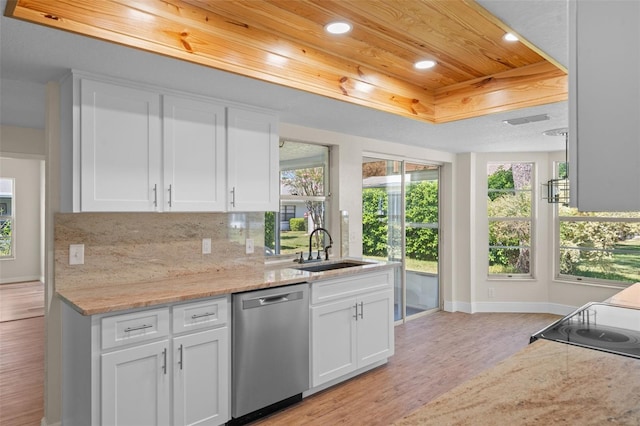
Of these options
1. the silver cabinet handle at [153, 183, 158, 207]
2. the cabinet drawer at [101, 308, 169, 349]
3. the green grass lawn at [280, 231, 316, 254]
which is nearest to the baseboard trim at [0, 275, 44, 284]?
the green grass lawn at [280, 231, 316, 254]

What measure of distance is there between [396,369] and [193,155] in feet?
8.03

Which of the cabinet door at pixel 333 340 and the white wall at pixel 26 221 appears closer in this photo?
the cabinet door at pixel 333 340

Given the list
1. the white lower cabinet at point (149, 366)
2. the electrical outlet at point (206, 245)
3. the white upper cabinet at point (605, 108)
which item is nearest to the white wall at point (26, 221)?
the electrical outlet at point (206, 245)

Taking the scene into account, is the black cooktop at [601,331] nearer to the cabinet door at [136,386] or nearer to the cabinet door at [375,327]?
the cabinet door at [375,327]

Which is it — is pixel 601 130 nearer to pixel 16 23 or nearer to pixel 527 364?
pixel 527 364

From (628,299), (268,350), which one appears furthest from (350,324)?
(628,299)

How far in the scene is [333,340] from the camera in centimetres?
322

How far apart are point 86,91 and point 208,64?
72cm

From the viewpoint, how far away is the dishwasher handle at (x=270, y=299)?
2676 mm

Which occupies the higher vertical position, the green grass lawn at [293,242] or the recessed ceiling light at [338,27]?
the recessed ceiling light at [338,27]

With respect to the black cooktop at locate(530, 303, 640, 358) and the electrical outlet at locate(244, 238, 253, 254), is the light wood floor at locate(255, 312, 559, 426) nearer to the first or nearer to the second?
the electrical outlet at locate(244, 238, 253, 254)

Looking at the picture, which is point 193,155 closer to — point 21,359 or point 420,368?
point 420,368

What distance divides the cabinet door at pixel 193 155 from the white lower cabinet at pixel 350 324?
1.01 metres

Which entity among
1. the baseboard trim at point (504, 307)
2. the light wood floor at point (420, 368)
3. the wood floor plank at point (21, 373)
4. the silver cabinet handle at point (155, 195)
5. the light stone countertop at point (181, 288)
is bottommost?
the wood floor plank at point (21, 373)
